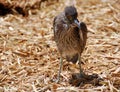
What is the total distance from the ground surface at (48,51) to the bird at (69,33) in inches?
8.4

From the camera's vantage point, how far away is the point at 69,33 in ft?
11.7

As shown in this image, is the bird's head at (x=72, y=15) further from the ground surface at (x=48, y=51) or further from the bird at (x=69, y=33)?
the ground surface at (x=48, y=51)

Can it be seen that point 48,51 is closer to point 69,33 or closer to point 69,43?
point 69,43

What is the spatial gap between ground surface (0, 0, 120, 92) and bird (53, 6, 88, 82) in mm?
212

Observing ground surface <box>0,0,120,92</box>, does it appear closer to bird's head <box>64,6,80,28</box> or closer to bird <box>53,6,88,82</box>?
bird <box>53,6,88,82</box>

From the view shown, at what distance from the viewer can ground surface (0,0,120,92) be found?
12.1ft

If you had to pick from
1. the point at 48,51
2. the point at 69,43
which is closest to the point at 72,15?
the point at 69,43

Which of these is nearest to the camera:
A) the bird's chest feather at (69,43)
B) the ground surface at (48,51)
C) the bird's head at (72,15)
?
the bird's head at (72,15)

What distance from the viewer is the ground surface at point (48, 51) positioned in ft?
12.1

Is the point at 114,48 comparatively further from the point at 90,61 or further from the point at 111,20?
the point at 111,20

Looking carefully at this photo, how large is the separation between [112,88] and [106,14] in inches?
79.2

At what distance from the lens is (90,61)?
13.6 feet

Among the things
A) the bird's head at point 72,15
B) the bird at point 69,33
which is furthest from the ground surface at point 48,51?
the bird's head at point 72,15

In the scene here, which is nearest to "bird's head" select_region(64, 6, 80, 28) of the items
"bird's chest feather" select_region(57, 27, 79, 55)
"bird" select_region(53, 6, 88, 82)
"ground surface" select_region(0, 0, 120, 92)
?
"bird" select_region(53, 6, 88, 82)
